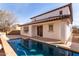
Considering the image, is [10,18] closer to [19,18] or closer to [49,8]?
[19,18]

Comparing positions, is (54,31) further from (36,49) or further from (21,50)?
(21,50)

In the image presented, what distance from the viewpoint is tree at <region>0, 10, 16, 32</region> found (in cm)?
355

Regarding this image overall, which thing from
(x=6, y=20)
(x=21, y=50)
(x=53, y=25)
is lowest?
(x=21, y=50)

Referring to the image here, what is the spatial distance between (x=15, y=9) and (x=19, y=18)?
238 millimetres

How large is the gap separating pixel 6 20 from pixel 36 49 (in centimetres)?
103

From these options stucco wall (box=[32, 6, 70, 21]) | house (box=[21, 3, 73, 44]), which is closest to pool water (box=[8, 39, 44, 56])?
house (box=[21, 3, 73, 44])

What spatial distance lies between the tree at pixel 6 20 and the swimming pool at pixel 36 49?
37 cm

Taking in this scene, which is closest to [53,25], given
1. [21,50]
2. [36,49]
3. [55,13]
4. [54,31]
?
[54,31]

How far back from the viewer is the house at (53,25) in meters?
3.44

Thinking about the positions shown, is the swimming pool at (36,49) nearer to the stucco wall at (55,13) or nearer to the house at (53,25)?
the house at (53,25)

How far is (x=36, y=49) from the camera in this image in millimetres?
3592

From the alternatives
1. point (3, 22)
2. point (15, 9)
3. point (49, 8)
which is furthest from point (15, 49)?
point (49, 8)

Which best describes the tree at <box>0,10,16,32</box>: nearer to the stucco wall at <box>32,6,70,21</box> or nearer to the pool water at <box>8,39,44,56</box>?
the pool water at <box>8,39,44,56</box>

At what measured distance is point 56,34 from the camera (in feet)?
11.7
